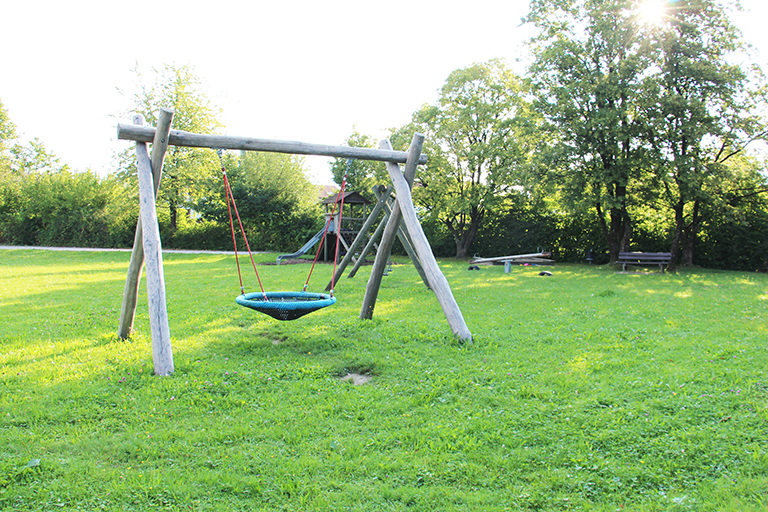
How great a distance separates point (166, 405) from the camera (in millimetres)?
3979

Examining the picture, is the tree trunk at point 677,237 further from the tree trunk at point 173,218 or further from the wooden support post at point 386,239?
the tree trunk at point 173,218

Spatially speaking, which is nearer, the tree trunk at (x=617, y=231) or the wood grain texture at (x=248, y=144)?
the wood grain texture at (x=248, y=144)

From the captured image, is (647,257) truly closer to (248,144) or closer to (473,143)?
(473,143)

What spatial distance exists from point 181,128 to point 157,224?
24713 millimetres

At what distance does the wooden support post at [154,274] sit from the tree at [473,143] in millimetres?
17371

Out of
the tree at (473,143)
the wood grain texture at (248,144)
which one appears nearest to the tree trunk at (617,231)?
the tree at (473,143)

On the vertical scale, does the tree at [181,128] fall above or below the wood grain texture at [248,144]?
above

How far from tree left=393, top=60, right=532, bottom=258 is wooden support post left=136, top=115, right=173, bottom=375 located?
1737 cm

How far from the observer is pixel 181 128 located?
26969 mm

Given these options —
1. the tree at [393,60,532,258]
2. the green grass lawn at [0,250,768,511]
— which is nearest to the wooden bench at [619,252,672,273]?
the tree at [393,60,532,258]

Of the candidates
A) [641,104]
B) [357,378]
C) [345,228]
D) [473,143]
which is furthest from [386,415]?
[473,143]

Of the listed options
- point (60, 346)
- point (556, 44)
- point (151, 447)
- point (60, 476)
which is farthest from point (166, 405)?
point (556, 44)

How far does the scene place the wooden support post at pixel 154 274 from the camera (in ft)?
15.5

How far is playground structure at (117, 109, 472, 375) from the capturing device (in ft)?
16.1
